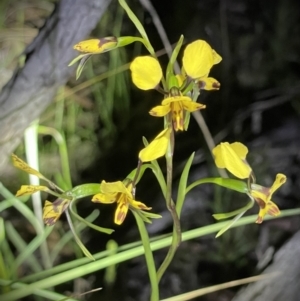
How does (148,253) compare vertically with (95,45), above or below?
below

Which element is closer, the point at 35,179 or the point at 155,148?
the point at 155,148

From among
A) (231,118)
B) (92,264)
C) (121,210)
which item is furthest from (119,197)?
(231,118)

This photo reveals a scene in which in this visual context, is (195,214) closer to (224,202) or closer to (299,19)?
(224,202)

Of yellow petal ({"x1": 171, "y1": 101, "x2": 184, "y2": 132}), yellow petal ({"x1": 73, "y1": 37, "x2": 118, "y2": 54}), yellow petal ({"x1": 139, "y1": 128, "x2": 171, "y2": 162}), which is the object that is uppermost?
yellow petal ({"x1": 73, "y1": 37, "x2": 118, "y2": 54})

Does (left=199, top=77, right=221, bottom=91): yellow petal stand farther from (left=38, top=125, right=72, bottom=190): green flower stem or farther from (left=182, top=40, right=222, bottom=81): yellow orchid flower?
(left=38, top=125, right=72, bottom=190): green flower stem

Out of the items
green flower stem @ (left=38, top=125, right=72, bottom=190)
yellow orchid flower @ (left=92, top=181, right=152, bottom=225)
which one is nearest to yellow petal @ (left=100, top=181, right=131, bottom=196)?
yellow orchid flower @ (left=92, top=181, right=152, bottom=225)

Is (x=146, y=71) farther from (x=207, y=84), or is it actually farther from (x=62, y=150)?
(x=62, y=150)
